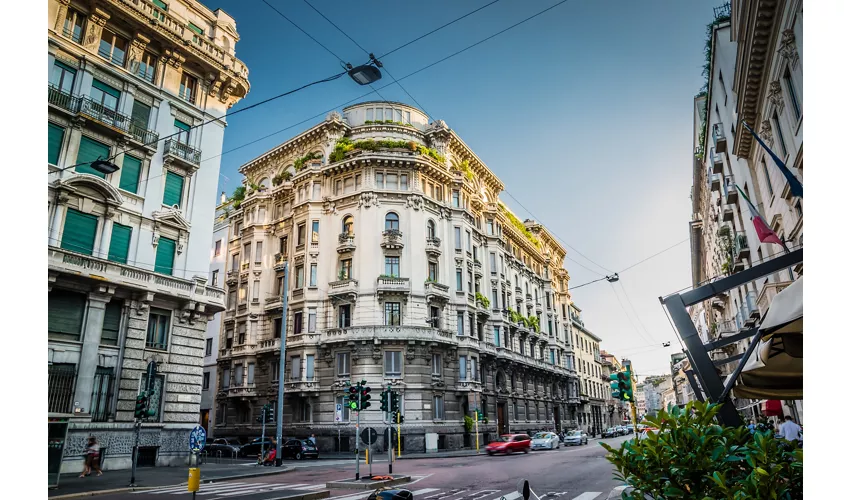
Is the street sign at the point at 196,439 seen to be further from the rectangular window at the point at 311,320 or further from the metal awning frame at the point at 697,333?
the rectangular window at the point at 311,320

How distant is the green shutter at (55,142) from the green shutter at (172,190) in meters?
4.61

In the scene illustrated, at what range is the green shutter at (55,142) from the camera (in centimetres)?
1748

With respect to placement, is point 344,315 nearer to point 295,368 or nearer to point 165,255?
point 295,368

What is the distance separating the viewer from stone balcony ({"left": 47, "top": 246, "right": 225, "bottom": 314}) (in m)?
17.2

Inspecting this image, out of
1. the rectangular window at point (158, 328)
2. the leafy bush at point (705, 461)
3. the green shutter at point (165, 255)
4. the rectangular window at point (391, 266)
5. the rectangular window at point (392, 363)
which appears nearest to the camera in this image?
the leafy bush at point (705, 461)

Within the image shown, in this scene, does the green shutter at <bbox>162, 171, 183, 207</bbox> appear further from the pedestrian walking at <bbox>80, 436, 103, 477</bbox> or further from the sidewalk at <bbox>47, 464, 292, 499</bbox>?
the sidewalk at <bbox>47, 464, 292, 499</bbox>

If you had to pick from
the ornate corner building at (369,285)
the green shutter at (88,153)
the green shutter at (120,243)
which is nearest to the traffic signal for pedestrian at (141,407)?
the green shutter at (120,243)

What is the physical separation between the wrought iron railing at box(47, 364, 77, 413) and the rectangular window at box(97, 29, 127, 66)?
1221 cm

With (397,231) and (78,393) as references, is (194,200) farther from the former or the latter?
(397,231)

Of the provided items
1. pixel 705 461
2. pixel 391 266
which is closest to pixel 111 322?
pixel 391 266

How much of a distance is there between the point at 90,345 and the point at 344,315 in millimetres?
19335

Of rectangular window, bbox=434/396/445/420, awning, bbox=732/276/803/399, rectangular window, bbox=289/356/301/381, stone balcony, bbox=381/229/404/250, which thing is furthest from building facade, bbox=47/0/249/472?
rectangular window, bbox=434/396/445/420
